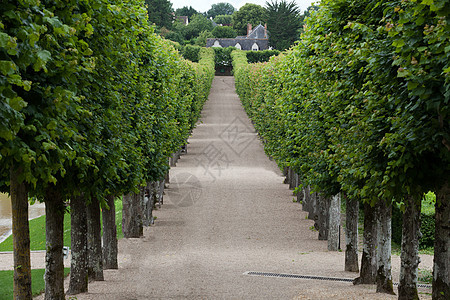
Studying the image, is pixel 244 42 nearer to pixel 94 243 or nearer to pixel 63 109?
pixel 94 243

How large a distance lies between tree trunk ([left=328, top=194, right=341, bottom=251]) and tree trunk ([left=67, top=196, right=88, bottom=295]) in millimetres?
11012

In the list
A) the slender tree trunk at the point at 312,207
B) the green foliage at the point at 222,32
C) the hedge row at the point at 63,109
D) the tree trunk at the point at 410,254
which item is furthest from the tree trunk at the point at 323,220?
the green foliage at the point at 222,32

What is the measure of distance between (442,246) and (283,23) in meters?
118

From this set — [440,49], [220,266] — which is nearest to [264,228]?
[220,266]

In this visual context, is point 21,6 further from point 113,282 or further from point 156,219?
point 156,219

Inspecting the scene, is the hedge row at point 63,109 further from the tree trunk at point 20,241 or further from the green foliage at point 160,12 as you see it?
the green foliage at point 160,12

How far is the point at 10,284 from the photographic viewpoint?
62.1 feet

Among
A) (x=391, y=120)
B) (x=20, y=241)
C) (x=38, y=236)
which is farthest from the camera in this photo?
(x=38, y=236)

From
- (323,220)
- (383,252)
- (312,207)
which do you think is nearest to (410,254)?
(383,252)

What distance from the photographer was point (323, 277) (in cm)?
1831

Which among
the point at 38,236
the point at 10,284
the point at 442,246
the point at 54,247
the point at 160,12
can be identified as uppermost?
the point at 160,12

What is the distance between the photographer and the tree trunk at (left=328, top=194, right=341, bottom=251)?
2311cm

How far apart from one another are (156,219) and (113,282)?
14.3 metres

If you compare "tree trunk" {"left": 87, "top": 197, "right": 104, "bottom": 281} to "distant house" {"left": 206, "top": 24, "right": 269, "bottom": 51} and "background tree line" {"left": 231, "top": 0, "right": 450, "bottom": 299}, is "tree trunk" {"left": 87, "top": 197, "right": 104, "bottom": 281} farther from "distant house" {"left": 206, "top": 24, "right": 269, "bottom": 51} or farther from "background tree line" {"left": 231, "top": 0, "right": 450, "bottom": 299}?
"distant house" {"left": 206, "top": 24, "right": 269, "bottom": 51}
